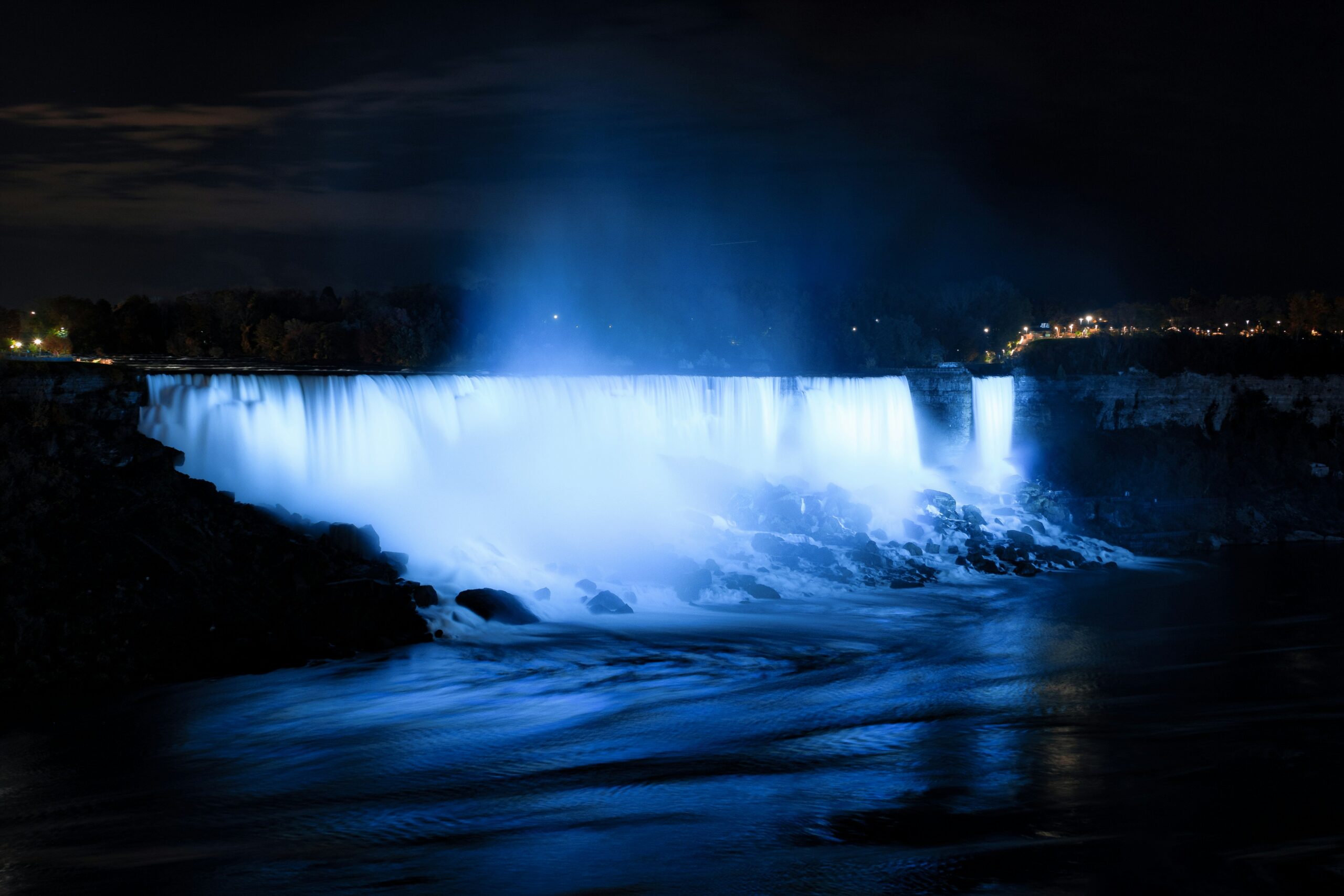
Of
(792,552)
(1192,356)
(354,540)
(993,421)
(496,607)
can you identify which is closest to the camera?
(496,607)

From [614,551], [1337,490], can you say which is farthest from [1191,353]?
[614,551]

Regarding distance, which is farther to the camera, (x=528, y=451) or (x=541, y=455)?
(x=541, y=455)

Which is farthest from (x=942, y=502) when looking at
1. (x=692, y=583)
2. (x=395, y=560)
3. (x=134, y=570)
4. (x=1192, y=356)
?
(x=134, y=570)

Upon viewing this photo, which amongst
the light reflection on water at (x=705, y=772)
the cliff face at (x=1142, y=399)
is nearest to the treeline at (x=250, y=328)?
the cliff face at (x=1142, y=399)

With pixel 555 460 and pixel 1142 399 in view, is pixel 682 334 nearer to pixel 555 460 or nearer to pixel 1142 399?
pixel 1142 399

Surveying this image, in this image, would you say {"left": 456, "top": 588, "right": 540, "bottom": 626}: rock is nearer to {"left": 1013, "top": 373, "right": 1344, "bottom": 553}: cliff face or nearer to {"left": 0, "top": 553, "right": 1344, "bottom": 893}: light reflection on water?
{"left": 0, "top": 553, "right": 1344, "bottom": 893}: light reflection on water

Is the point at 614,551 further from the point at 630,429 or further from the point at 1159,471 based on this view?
the point at 1159,471
